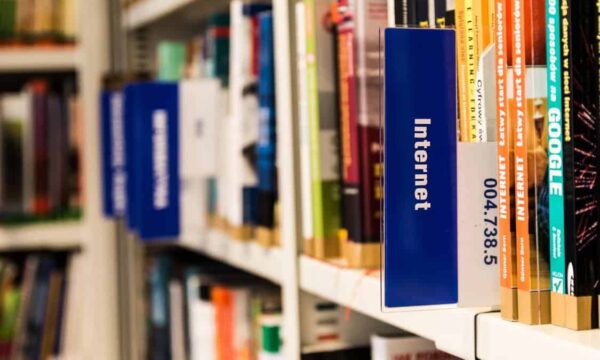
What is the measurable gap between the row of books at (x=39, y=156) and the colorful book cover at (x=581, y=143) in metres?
1.66

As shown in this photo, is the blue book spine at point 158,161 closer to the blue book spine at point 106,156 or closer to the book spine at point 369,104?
the blue book spine at point 106,156

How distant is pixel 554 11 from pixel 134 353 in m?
1.58

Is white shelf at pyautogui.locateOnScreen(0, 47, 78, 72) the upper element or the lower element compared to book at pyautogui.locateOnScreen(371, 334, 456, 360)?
upper

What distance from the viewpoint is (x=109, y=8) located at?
200 centimetres

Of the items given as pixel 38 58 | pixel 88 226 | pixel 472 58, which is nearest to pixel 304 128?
pixel 472 58

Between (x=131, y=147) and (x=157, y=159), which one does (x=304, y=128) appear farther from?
(x=131, y=147)

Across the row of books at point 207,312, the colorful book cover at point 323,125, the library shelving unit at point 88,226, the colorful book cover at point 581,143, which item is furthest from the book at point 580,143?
the library shelving unit at point 88,226

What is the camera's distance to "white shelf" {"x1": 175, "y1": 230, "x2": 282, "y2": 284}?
1133 millimetres

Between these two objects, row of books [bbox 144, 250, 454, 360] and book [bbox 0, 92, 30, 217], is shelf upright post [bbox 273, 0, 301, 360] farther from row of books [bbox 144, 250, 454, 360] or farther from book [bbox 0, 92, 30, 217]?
book [bbox 0, 92, 30, 217]

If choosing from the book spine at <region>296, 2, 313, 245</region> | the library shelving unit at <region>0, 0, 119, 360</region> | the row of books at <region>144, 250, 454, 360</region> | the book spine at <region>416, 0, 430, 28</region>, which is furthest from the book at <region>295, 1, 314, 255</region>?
the library shelving unit at <region>0, 0, 119, 360</region>

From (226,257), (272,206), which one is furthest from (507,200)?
(226,257)

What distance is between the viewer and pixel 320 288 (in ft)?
3.20

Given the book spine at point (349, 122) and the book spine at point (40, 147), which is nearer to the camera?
the book spine at point (349, 122)

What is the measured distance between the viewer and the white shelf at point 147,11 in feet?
4.96
